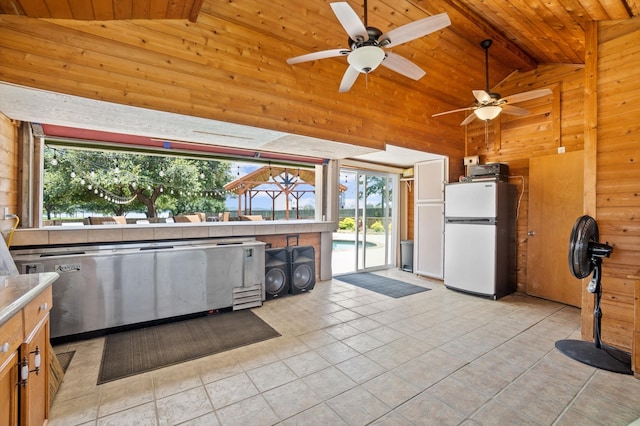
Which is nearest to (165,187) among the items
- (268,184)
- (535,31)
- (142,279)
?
(268,184)

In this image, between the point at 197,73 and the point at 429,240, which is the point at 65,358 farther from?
the point at 429,240

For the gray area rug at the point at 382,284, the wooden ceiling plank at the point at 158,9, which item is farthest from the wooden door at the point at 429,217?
the wooden ceiling plank at the point at 158,9

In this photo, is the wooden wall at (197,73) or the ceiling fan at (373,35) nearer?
the ceiling fan at (373,35)

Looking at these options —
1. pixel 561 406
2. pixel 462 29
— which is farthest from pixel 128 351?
pixel 462 29

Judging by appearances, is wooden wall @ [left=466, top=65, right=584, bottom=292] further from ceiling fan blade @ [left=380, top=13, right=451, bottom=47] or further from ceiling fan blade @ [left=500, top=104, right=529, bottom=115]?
ceiling fan blade @ [left=380, top=13, right=451, bottom=47]

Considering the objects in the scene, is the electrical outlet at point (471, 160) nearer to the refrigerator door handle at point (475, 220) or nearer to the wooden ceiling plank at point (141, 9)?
the refrigerator door handle at point (475, 220)

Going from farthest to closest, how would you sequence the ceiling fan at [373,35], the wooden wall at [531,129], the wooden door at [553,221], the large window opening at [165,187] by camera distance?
the large window opening at [165,187] → the wooden wall at [531,129] → the wooden door at [553,221] → the ceiling fan at [373,35]

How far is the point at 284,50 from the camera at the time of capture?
366cm

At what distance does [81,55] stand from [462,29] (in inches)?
175

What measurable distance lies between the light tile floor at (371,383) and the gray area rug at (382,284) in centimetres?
132


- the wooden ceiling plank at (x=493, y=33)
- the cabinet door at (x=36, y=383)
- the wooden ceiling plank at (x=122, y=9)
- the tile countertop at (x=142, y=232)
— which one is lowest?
the cabinet door at (x=36, y=383)

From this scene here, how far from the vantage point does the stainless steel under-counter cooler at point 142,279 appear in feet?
9.88

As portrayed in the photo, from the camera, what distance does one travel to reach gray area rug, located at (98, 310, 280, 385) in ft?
8.65

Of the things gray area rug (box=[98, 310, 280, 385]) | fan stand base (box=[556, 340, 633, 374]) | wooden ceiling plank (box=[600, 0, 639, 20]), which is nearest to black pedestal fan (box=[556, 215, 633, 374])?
fan stand base (box=[556, 340, 633, 374])
